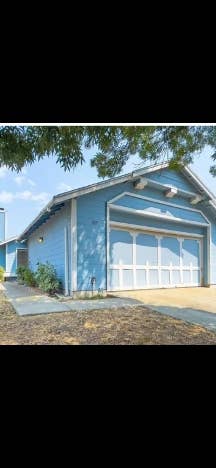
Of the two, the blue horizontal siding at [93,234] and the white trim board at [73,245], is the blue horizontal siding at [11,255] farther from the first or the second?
the white trim board at [73,245]

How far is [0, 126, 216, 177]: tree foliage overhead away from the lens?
2921 millimetres

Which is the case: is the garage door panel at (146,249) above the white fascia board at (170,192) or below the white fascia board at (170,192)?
below

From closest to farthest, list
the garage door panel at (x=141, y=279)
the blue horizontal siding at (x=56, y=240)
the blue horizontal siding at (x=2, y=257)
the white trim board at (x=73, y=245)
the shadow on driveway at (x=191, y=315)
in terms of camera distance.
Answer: the shadow on driveway at (x=191, y=315) < the white trim board at (x=73, y=245) < the blue horizontal siding at (x=56, y=240) < the garage door panel at (x=141, y=279) < the blue horizontal siding at (x=2, y=257)

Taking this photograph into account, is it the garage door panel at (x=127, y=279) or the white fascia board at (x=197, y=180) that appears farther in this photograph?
the white fascia board at (x=197, y=180)

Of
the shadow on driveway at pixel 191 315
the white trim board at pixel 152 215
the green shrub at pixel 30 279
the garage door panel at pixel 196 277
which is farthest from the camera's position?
the green shrub at pixel 30 279

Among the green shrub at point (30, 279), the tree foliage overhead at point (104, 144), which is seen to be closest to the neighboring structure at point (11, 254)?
the green shrub at point (30, 279)

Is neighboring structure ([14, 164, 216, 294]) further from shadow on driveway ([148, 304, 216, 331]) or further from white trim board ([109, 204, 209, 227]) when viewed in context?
shadow on driveway ([148, 304, 216, 331])

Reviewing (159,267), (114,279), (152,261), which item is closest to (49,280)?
(114,279)

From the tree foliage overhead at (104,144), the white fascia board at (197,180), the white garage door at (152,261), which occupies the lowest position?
the white garage door at (152,261)

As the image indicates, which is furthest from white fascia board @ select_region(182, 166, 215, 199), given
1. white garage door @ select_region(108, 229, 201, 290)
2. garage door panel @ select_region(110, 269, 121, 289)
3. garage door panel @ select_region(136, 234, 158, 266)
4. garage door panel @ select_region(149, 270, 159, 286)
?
garage door panel @ select_region(110, 269, 121, 289)

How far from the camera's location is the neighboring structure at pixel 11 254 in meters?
12.8
